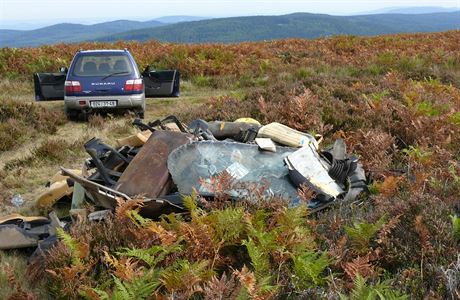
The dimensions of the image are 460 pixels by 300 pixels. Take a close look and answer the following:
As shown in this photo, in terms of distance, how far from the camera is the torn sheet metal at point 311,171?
5.77 m

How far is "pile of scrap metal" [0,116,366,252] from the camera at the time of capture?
554 centimetres

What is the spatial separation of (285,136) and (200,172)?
5.14 ft

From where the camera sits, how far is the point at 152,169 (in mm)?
5996

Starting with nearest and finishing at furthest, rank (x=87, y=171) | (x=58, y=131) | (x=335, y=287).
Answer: (x=335, y=287) → (x=87, y=171) → (x=58, y=131)

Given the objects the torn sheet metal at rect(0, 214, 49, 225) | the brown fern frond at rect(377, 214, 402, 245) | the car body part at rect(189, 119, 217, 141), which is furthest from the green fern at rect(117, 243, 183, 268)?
the car body part at rect(189, 119, 217, 141)

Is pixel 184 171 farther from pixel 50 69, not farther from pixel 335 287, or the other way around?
pixel 50 69

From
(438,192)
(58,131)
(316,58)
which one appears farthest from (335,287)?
(316,58)

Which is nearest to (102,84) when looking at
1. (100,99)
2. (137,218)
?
(100,99)

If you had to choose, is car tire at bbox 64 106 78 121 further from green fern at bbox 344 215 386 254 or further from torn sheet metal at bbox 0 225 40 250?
green fern at bbox 344 215 386 254

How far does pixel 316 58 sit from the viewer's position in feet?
69.5

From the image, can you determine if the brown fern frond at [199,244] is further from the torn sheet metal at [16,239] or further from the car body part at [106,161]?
the car body part at [106,161]

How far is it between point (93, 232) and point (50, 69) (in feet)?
57.7

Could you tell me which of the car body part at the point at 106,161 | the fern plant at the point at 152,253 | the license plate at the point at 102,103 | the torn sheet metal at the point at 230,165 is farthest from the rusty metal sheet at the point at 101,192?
the license plate at the point at 102,103

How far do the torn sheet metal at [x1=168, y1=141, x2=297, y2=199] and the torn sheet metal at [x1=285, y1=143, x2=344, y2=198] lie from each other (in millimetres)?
137
